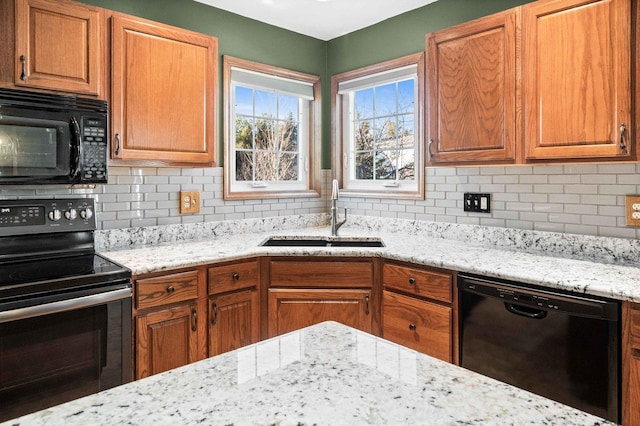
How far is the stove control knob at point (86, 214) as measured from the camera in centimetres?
224

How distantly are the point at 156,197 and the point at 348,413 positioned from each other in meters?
2.33

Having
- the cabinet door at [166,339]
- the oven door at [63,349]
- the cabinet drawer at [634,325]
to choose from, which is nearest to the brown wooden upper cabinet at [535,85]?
the cabinet drawer at [634,325]

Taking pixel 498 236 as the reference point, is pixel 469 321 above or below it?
below

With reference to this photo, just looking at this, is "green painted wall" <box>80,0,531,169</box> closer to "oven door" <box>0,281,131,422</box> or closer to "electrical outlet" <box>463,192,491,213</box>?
"electrical outlet" <box>463,192,491,213</box>

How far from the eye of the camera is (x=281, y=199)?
337 centimetres

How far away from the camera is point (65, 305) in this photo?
1694 mm

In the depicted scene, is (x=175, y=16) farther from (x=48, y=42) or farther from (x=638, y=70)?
(x=638, y=70)

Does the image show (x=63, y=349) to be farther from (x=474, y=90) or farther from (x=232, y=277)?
(x=474, y=90)

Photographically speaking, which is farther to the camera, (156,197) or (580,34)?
(156,197)

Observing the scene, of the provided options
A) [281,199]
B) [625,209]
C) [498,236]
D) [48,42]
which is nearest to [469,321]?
[498,236]

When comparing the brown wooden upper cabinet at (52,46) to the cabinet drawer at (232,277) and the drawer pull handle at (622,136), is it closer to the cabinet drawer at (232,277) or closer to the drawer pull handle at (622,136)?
the cabinet drawer at (232,277)

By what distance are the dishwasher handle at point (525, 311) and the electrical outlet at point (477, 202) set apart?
89 centimetres

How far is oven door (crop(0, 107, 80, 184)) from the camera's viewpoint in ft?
6.13

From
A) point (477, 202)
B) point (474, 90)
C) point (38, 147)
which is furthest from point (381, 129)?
point (38, 147)
